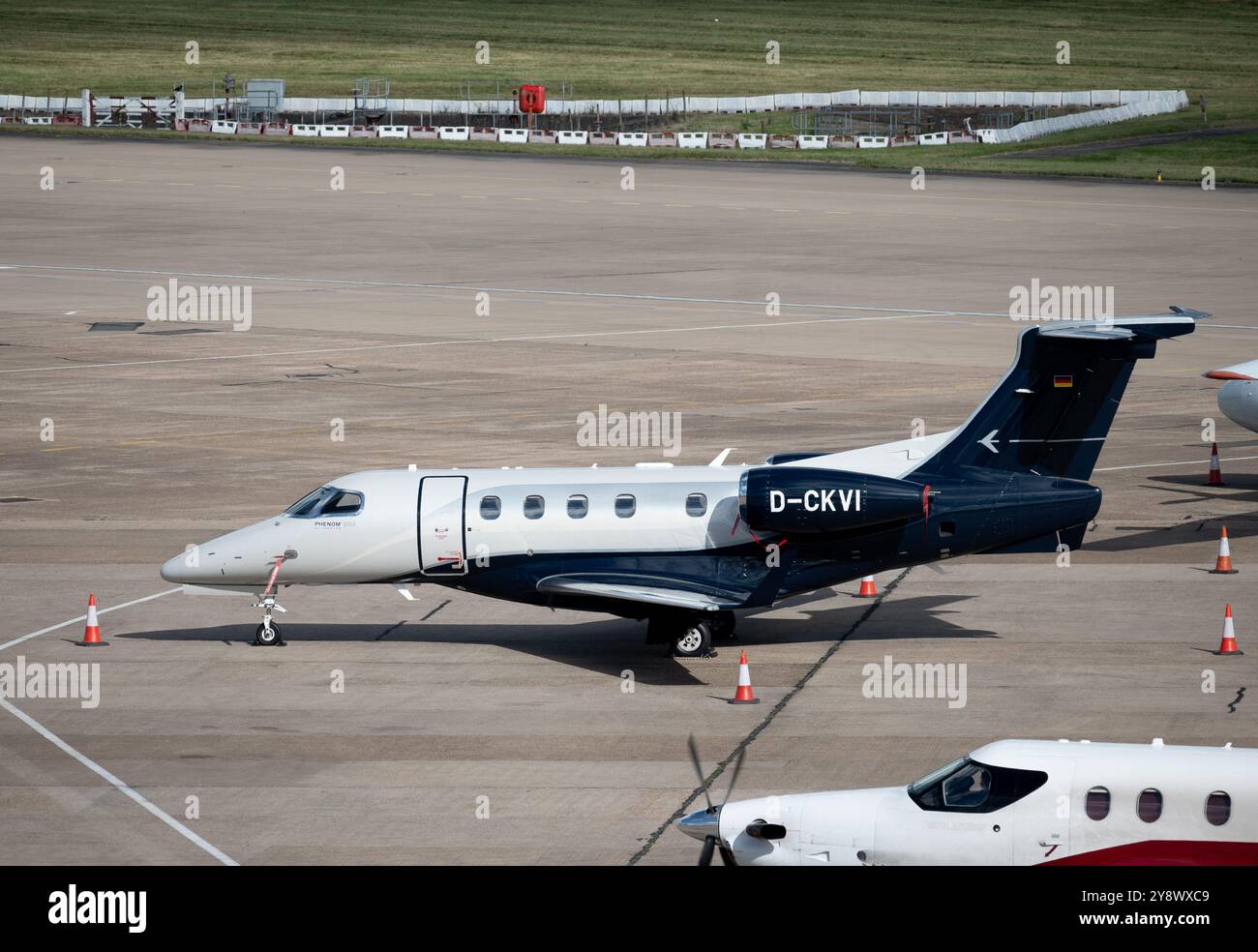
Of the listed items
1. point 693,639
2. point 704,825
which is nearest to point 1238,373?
point 693,639

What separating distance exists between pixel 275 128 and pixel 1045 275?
237 ft

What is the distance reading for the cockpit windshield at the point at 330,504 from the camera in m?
26.5

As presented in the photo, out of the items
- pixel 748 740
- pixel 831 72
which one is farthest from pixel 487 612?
pixel 831 72

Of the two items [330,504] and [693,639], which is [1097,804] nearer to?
[693,639]

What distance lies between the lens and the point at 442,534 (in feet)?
85.8

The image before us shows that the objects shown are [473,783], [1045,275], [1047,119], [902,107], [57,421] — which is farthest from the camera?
[902,107]

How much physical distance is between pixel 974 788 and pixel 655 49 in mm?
159455

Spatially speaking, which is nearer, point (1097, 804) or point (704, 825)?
point (1097, 804)

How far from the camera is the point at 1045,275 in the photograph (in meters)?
66.4

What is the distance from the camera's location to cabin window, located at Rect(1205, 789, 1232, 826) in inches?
595

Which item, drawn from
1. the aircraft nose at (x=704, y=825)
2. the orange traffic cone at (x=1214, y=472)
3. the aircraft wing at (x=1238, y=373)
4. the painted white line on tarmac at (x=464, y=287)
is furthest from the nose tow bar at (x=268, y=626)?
the painted white line on tarmac at (x=464, y=287)
